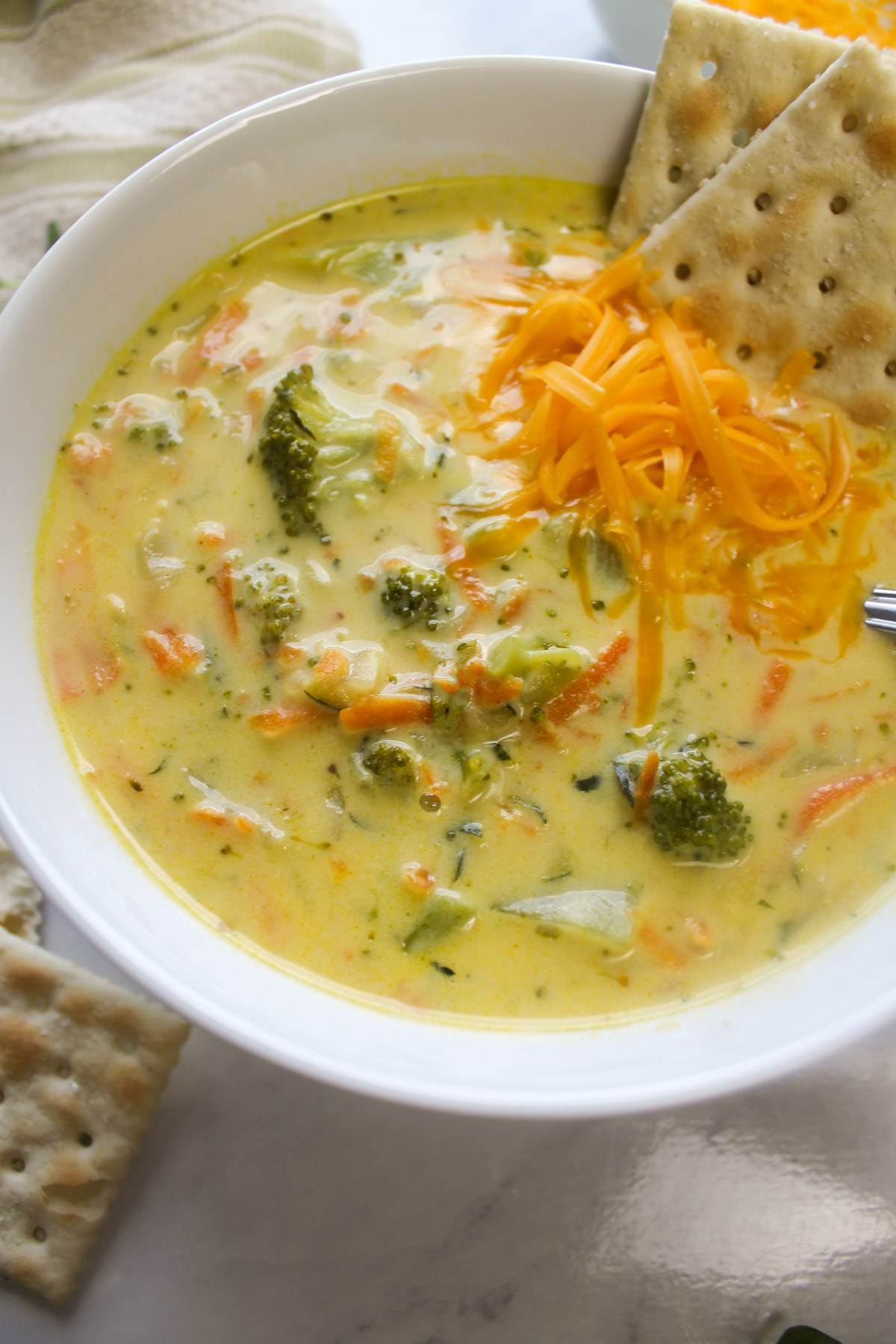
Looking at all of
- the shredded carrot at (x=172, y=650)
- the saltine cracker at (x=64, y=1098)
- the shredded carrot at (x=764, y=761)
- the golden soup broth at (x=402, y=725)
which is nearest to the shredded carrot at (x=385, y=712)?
the golden soup broth at (x=402, y=725)

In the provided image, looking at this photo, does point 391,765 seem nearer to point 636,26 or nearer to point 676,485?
point 676,485

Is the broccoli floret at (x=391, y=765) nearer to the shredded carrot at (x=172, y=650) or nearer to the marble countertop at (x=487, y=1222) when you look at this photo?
the shredded carrot at (x=172, y=650)

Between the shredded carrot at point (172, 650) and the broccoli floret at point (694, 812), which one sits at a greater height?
the shredded carrot at point (172, 650)

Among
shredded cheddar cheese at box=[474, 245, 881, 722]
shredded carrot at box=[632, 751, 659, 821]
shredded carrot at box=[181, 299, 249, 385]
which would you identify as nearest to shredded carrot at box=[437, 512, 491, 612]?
shredded cheddar cheese at box=[474, 245, 881, 722]

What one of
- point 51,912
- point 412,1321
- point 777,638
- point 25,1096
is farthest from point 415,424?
point 412,1321

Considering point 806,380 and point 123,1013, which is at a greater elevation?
point 806,380

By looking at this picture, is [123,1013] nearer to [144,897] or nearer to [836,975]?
[144,897]
